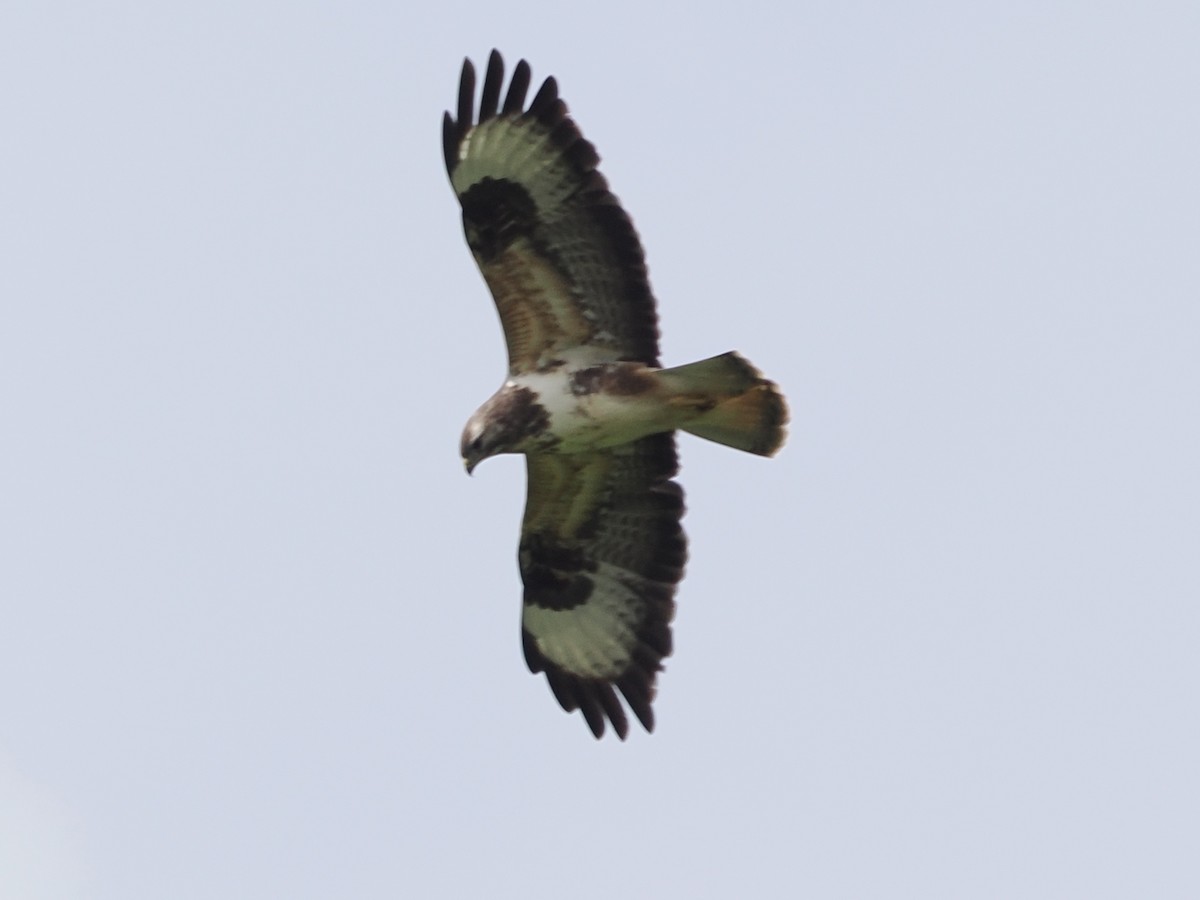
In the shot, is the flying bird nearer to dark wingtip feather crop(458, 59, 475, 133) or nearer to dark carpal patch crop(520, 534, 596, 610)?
dark wingtip feather crop(458, 59, 475, 133)

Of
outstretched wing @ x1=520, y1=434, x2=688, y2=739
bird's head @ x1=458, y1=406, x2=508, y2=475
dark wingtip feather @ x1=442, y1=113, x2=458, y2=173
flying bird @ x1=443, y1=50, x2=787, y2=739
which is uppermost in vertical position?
dark wingtip feather @ x1=442, y1=113, x2=458, y2=173

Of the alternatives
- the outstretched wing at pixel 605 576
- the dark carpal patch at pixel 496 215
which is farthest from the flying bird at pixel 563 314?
the outstretched wing at pixel 605 576

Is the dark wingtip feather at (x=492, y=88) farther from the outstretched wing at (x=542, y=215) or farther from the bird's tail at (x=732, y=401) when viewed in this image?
the bird's tail at (x=732, y=401)

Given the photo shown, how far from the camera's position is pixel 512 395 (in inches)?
436

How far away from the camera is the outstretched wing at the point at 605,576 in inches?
457

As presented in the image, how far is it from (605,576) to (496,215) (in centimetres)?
211

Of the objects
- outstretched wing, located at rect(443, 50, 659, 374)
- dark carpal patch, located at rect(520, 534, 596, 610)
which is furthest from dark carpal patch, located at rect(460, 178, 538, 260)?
dark carpal patch, located at rect(520, 534, 596, 610)

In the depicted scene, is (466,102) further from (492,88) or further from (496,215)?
(496,215)

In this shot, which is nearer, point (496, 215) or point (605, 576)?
point (496, 215)

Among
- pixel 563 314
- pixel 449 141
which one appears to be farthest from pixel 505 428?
pixel 449 141

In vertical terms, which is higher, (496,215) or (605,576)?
(496,215)

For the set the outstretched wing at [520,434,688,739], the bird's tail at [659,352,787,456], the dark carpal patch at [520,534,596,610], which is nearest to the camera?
the bird's tail at [659,352,787,456]

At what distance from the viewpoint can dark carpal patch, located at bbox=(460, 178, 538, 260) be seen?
10.9 m

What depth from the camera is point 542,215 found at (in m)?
10.9
